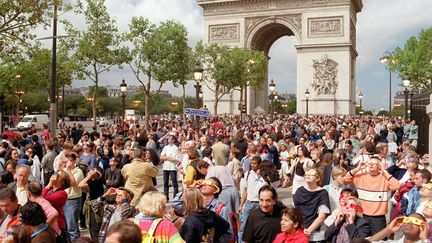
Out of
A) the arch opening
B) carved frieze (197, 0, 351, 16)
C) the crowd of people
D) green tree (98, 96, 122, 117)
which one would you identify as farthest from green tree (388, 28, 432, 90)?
green tree (98, 96, 122, 117)

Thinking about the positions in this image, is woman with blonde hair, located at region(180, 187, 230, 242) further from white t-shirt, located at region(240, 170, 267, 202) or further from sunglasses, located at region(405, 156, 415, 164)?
sunglasses, located at region(405, 156, 415, 164)

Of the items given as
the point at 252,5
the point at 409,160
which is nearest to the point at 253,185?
the point at 409,160

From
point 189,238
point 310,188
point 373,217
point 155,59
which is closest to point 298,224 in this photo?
point 189,238

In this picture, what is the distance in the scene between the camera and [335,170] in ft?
24.4

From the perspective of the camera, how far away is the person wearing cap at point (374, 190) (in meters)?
6.91

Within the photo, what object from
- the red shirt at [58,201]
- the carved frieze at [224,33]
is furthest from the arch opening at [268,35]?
the red shirt at [58,201]

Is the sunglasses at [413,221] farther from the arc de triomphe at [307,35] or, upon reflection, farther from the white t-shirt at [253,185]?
the arc de triomphe at [307,35]

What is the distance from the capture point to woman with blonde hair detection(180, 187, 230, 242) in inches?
196

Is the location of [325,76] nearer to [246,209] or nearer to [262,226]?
[246,209]

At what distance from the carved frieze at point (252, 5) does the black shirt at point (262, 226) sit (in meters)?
50.7

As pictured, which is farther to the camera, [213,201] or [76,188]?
[76,188]

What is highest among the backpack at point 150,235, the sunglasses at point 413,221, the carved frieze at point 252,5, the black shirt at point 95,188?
the carved frieze at point 252,5

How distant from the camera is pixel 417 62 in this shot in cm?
4697

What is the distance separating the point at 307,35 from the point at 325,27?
2.01 meters
